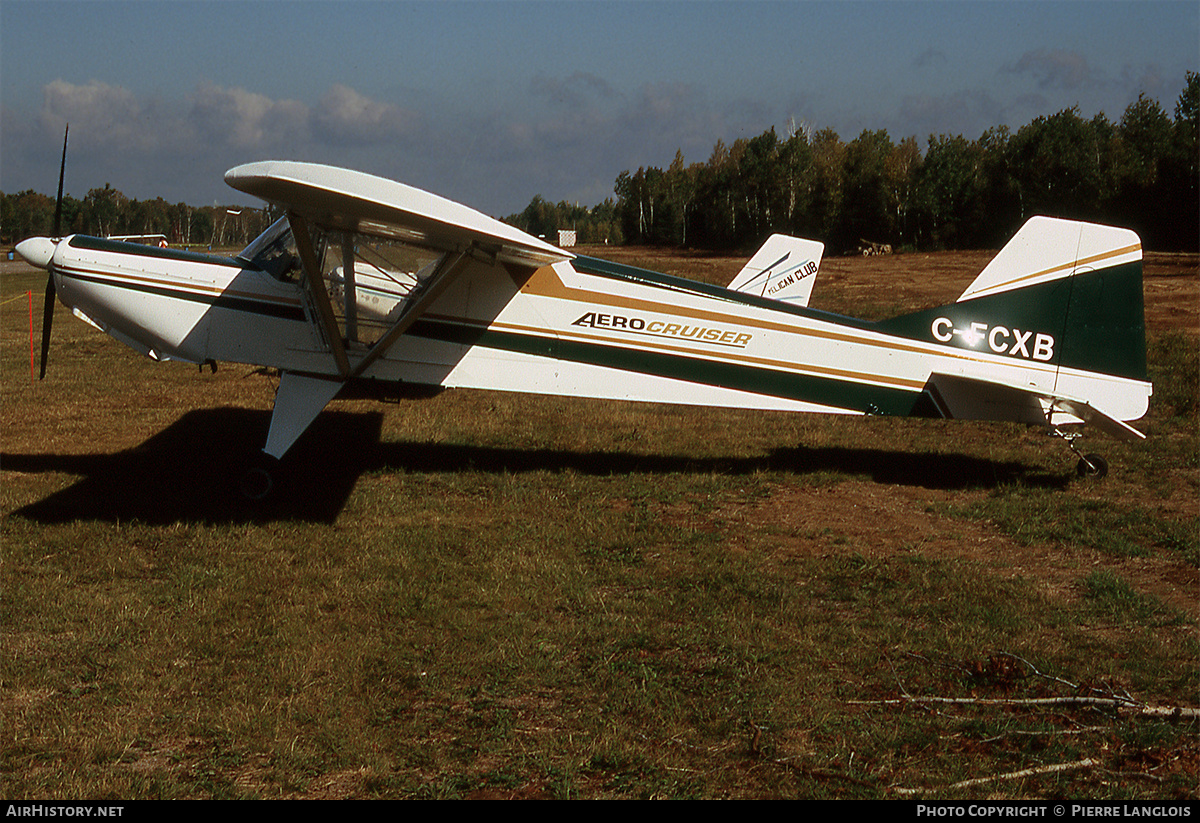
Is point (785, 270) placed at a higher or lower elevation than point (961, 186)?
lower

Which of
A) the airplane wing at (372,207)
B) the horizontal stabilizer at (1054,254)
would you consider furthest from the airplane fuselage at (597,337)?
the airplane wing at (372,207)

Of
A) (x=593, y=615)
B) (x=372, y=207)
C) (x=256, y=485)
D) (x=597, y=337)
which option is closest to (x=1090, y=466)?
(x=597, y=337)

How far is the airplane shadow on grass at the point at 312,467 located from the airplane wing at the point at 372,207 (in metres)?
2.52

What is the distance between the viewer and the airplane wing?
20.3 ft

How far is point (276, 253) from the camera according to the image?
8180mm

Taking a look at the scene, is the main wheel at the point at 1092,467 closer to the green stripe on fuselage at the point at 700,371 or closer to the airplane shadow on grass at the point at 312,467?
the airplane shadow on grass at the point at 312,467

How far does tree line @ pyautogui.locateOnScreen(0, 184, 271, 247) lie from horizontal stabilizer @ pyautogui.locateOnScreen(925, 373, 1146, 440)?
6.62m

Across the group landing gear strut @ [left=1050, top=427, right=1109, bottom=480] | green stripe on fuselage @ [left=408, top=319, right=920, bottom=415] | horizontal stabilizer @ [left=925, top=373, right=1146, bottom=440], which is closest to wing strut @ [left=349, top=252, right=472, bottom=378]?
green stripe on fuselage @ [left=408, top=319, right=920, bottom=415]

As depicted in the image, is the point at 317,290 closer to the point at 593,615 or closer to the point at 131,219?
the point at 593,615

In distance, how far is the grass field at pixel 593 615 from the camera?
158 inches

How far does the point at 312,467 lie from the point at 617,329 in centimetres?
348

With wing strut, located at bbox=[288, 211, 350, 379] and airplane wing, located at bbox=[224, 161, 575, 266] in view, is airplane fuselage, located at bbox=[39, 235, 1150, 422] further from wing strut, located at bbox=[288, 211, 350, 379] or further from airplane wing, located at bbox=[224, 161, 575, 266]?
airplane wing, located at bbox=[224, 161, 575, 266]
